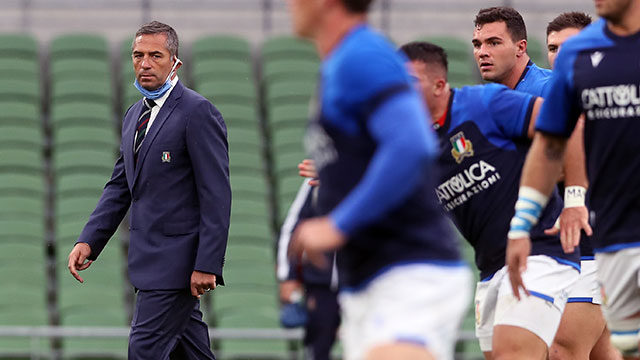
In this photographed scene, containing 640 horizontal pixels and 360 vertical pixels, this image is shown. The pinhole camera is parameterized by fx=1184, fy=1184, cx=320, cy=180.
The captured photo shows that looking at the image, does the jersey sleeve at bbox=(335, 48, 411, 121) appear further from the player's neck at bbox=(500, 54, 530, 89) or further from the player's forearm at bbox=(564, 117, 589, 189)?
the player's neck at bbox=(500, 54, 530, 89)

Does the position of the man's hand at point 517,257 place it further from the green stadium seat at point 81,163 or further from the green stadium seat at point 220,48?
the green stadium seat at point 220,48

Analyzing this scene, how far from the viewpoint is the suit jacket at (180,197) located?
266 inches

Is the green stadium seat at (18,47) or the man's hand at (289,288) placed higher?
the green stadium seat at (18,47)

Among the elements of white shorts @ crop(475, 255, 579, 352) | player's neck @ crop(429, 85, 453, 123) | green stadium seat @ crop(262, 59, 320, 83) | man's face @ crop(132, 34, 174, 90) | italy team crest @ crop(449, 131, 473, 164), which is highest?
man's face @ crop(132, 34, 174, 90)

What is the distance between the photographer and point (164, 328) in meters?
6.72

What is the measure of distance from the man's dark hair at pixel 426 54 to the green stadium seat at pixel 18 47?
1184cm

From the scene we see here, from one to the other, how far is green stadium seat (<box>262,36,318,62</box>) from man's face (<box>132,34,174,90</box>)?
1070 centimetres

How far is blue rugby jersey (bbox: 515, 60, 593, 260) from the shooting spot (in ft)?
22.9

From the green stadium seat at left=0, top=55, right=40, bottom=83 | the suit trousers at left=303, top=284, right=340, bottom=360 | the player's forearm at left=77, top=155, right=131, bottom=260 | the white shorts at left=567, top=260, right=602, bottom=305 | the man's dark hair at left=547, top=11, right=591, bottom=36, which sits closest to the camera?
the suit trousers at left=303, top=284, right=340, bottom=360

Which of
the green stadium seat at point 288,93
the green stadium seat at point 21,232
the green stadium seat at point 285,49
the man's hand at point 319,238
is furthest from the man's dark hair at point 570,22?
the green stadium seat at point 285,49

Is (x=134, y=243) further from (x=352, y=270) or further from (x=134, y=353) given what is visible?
(x=352, y=270)

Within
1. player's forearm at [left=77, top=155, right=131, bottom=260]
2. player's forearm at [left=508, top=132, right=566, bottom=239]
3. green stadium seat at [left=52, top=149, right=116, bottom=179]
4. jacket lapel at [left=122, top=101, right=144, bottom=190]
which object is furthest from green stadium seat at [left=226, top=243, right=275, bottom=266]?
player's forearm at [left=508, top=132, right=566, bottom=239]

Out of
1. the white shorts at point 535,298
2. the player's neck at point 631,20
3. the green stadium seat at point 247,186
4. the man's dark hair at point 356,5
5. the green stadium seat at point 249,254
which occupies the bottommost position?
the green stadium seat at point 249,254

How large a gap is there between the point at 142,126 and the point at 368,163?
3.26 m
